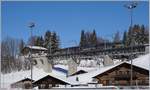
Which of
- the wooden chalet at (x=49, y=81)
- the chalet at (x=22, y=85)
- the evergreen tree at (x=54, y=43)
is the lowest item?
the wooden chalet at (x=49, y=81)

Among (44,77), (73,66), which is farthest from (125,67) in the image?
(73,66)

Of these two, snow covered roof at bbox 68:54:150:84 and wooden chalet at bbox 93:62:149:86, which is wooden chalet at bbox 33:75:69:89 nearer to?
snow covered roof at bbox 68:54:150:84

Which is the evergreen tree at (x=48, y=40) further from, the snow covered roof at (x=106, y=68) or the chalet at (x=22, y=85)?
the chalet at (x=22, y=85)

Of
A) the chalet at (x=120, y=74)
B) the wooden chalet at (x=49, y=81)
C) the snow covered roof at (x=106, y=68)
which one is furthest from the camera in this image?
the wooden chalet at (x=49, y=81)

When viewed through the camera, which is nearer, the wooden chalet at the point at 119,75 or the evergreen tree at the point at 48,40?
the wooden chalet at the point at 119,75

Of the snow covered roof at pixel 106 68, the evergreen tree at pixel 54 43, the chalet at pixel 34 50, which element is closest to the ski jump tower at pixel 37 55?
the chalet at pixel 34 50

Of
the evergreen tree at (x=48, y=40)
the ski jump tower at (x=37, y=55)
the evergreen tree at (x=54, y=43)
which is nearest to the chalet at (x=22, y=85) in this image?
the ski jump tower at (x=37, y=55)

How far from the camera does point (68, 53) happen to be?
5272 cm

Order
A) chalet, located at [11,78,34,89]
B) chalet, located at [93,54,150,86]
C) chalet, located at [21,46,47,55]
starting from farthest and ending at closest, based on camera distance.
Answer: chalet, located at [21,46,47,55]
chalet, located at [93,54,150,86]
chalet, located at [11,78,34,89]

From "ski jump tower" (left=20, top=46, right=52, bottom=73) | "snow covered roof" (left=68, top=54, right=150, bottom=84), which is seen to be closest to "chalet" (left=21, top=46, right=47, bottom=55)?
"ski jump tower" (left=20, top=46, right=52, bottom=73)

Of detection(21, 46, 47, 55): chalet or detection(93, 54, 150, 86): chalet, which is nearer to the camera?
detection(93, 54, 150, 86): chalet

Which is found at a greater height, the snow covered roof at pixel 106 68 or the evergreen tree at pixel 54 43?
the evergreen tree at pixel 54 43

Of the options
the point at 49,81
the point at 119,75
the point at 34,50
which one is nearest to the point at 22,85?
the point at 49,81

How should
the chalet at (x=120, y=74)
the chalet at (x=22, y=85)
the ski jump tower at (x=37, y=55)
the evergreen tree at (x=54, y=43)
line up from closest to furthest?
the chalet at (x=22, y=85) < the chalet at (x=120, y=74) < the ski jump tower at (x=37, y=55) < the evergreen tree at (x=54, y=43)
